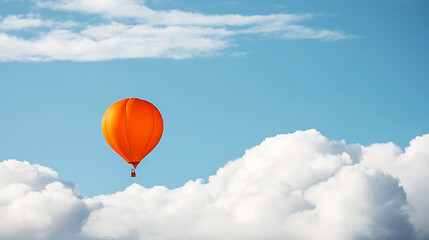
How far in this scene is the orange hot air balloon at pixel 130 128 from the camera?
70.3 m

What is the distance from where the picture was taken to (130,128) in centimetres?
7025

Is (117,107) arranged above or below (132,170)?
above

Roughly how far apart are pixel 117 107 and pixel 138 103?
1905 millimetres

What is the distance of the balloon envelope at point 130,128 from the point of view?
70.3 meters

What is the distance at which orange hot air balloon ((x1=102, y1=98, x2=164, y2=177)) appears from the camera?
70.3 metres

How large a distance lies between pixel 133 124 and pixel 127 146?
2035 millimetres

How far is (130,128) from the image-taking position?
230ft

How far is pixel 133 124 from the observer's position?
2766 inches

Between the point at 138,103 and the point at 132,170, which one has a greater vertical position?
the point at 138,103

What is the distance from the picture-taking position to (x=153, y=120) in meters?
71.4

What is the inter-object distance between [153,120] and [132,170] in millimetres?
4994

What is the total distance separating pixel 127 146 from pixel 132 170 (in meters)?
2.28

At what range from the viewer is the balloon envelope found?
7031 centimetres

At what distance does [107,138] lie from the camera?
7144cm
